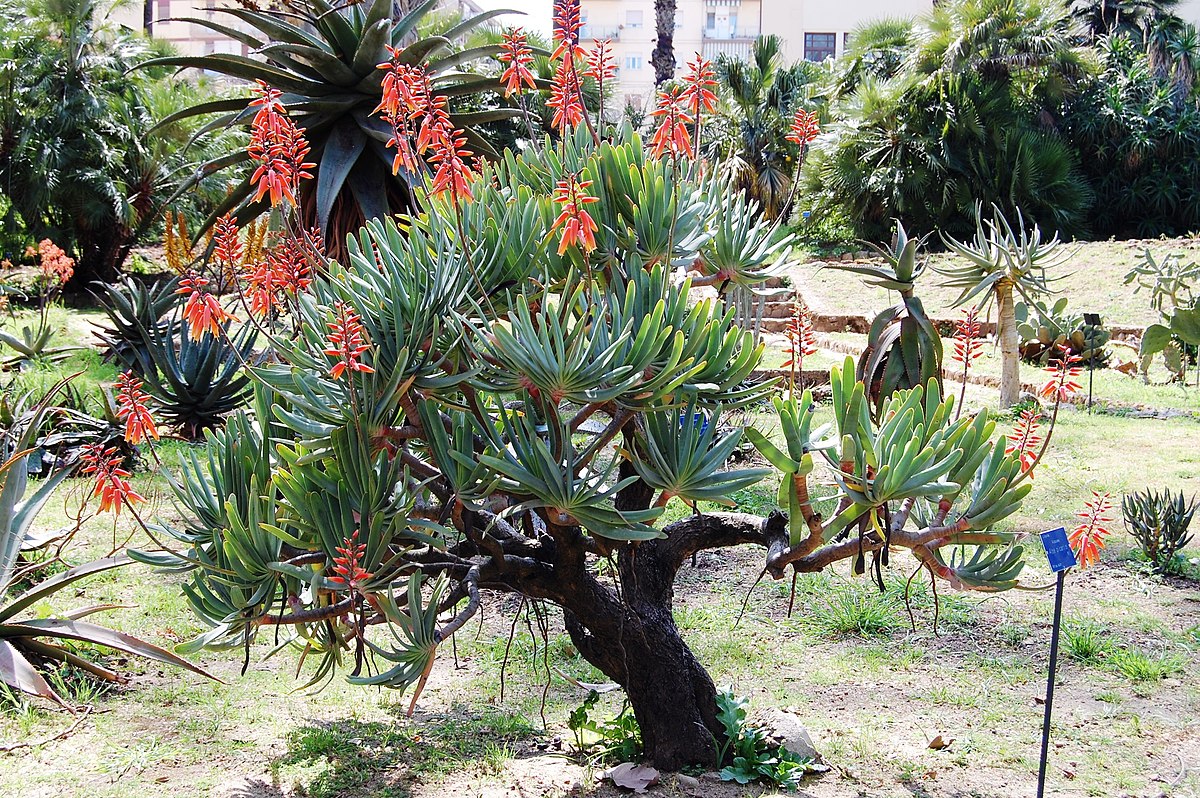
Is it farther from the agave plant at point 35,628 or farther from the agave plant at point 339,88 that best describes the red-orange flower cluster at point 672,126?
the agave plant at point 339,88

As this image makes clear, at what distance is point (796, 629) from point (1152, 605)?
176cm

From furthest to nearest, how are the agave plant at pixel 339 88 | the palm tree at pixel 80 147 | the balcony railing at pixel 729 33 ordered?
the balcony railing at pixel 729 33 < the palm tree at pixel 80 147 < the agave plant at pixel 339 88

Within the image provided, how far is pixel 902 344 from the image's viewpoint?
450 cm

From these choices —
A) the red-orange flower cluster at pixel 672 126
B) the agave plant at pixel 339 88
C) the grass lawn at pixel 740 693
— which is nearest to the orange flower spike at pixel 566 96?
the red-orange flower cluster at pixel 672 126

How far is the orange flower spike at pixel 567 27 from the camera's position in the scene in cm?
268

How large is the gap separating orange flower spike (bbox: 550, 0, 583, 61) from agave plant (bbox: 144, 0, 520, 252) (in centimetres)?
296

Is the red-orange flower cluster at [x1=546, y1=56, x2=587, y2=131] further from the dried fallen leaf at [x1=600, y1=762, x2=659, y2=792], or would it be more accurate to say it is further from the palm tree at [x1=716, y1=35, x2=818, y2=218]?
the palm tree at [x1=716, y1=35, x2=818, y2=218]

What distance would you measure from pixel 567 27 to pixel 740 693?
2605 millimetres

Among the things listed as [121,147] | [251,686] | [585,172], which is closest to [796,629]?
[251,686]

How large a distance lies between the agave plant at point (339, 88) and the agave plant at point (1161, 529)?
3958 mm

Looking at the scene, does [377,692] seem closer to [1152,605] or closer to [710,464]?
[710,464]

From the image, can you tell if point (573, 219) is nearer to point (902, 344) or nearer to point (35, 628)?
point (902, 344)

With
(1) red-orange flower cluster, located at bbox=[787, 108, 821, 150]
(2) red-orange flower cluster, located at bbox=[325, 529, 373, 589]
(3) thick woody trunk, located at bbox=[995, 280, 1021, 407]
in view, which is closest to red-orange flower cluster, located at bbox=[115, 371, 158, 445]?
(2) red-orange flower cluster, located at bbox=[325, 529, 373, 589]

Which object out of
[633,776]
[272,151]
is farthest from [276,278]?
[633,776]
